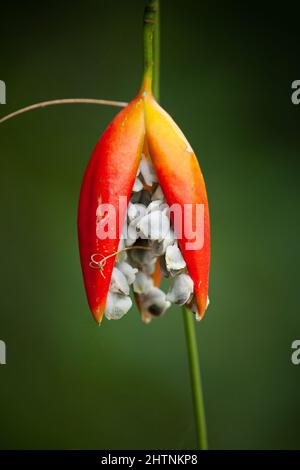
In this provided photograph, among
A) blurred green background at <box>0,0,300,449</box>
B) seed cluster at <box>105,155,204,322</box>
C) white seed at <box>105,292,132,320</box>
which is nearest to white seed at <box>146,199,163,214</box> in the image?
seed cluster at <box>105,155,204,322</box>

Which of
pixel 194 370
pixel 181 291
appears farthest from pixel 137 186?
pixel 194 370

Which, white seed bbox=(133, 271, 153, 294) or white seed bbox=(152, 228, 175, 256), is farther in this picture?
white seed bbox=(133, 271, 153, 294)

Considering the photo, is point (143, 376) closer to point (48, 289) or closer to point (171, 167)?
point (48, 289)

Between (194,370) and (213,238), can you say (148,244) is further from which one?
(213,238)

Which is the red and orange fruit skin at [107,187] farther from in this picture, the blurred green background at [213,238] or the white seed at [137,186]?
the blurred green background at [213,238]

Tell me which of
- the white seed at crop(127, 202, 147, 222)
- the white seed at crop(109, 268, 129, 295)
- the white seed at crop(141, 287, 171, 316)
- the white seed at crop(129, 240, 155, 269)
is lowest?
the white seed at crop(109, 268, 129, 295)

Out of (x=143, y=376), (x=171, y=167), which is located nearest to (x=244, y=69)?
(x=143, y=376)

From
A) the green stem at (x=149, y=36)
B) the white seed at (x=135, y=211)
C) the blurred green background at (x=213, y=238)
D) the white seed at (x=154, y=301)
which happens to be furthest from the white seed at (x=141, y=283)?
the blurred green background at (x=213, y=238)

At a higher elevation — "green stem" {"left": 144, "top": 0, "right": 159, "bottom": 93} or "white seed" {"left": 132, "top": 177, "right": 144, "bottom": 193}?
"green stem" {"left": 144, "top": 0, "right": 159, "bottom": 93}

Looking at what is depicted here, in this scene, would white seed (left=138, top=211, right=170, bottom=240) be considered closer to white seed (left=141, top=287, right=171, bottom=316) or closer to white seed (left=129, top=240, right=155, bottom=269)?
white seed (left=129, top=240, right=155, bottom=269)
